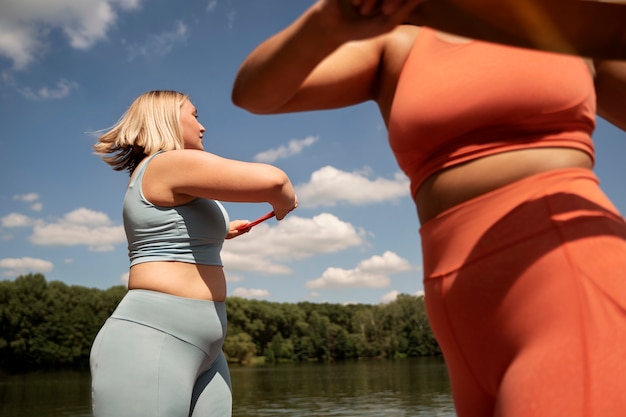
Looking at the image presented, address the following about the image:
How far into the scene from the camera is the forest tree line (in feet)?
284

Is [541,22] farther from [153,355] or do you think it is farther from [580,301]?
[153,355]

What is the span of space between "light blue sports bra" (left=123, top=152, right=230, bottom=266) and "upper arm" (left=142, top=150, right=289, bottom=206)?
0.18 ft

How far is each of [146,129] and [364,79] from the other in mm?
1762

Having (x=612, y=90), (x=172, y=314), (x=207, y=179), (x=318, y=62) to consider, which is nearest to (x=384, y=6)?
(x=318, y=62)

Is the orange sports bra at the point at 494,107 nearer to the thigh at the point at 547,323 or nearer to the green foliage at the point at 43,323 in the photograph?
the thigh at the point at 547,323

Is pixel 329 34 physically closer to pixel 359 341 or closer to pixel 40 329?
pixel 40 329

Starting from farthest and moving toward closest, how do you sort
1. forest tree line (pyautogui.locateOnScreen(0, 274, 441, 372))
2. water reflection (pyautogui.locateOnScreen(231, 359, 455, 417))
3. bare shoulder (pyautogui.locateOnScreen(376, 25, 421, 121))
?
forest tree line (pyautogui.locateOnScreen(0, 274, 441, 372)) → water reflection (pyautogui.locateOnScreen(231, 359, 455, 417)) → bare shoulder (pyautogui.locateOnScreen(376, 25, 421, 121))

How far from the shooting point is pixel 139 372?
97.0 inches

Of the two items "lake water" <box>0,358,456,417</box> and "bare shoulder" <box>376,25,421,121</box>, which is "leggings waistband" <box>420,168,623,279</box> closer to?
"bare shoulder" <box>376,25,421,121</box>

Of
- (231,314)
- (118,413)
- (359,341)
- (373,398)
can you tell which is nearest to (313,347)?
(359,341)

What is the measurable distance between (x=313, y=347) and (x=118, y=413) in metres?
125

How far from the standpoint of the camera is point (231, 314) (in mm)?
108625

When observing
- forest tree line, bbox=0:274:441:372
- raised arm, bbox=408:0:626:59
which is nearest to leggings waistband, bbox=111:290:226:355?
raised arm, bbox=408:0:626:59

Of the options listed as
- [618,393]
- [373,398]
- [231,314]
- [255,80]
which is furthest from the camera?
[231,314]
